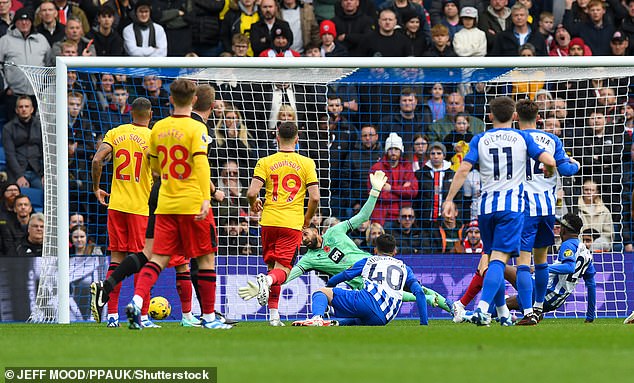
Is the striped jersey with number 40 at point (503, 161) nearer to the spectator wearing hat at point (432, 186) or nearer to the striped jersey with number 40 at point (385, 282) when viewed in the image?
the striped jersey with number 40 at point (385, 282)

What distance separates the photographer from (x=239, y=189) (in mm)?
16469

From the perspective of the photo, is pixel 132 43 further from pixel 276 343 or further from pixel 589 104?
pixel 276 343

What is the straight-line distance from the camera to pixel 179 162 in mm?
Answer: 10609

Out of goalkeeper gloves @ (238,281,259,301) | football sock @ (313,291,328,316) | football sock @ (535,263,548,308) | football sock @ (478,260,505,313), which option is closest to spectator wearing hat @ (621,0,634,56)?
football sock @ (535,263,548,308)

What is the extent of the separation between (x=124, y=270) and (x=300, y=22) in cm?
919

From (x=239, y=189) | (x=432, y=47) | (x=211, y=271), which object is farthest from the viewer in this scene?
(x=432, y=47)

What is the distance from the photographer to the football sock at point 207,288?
1077cm

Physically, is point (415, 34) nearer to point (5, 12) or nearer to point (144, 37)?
point (144, 37)

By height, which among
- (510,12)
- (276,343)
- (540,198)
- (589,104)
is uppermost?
(510,12)

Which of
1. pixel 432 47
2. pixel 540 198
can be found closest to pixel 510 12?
pixel 432 47

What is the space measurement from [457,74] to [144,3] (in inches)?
218

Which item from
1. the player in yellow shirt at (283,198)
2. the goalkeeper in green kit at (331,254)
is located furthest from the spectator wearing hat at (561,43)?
the player in yellow shirt at (283,198)

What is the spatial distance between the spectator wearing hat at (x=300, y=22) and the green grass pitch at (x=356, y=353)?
30.1 ft

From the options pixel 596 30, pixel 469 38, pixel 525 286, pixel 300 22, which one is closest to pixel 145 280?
pixel 525 286
